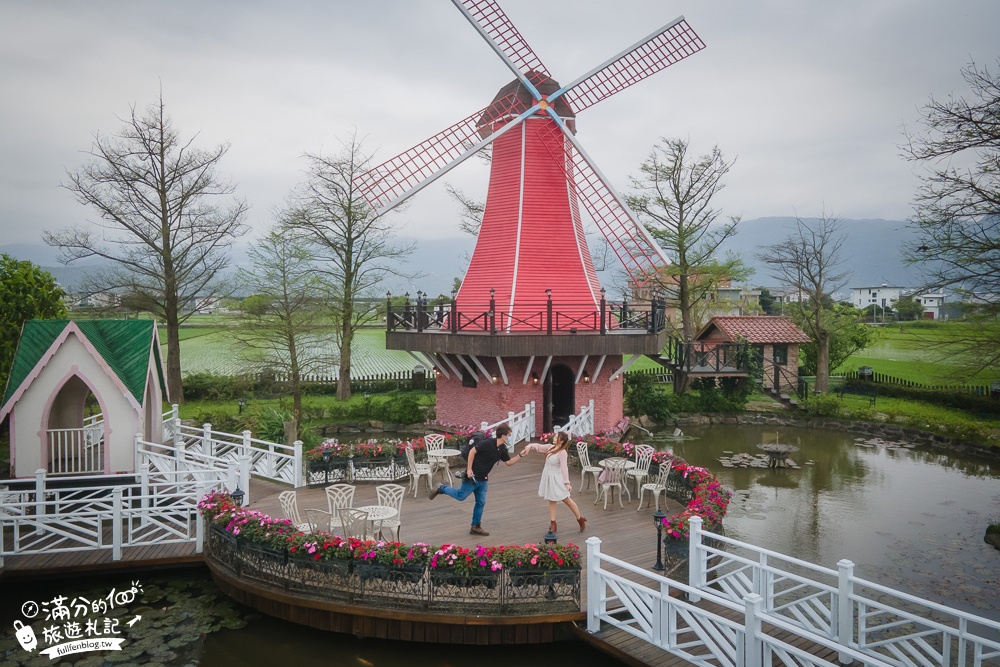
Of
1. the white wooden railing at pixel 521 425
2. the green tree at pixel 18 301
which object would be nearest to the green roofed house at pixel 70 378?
the green tree at pixel 18 301

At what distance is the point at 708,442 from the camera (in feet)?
73.3

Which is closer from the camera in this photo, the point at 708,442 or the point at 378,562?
the point at 378,562

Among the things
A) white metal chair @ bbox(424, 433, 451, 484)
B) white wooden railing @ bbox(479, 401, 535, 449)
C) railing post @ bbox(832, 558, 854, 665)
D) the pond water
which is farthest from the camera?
white wooden railing @ bbox(479, 401, 535, 449)

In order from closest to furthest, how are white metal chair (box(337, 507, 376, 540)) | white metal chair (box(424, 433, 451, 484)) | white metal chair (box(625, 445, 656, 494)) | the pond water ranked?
the pond water < white metal chair (box(337, 507, 376, 540)) < white metal chair (box(625, 445, 656, 494)) < white metal chair (box(424, 433, 451, 484))

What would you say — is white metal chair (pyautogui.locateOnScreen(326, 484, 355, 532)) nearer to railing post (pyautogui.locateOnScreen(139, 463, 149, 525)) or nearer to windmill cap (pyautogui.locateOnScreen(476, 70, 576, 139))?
railing post (pyautogui.locateOnScreen(139, 463, 149, 525))

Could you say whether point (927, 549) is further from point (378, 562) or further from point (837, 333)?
point (837, 333)

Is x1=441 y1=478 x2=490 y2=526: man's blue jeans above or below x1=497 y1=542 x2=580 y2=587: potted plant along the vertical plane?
above

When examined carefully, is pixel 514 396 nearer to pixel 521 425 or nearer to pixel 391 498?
pixel 521 425

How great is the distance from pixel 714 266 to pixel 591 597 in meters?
23.4

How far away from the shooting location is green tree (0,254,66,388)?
16641 millimetres

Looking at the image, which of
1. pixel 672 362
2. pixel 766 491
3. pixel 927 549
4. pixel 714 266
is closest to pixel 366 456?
pixel 766 491

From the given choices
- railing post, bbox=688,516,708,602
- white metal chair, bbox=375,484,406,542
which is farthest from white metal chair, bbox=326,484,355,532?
railing post, bbox=688,516,708,602

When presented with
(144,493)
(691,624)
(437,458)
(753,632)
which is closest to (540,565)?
(691,624)

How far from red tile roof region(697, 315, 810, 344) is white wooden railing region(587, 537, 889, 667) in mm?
21050
